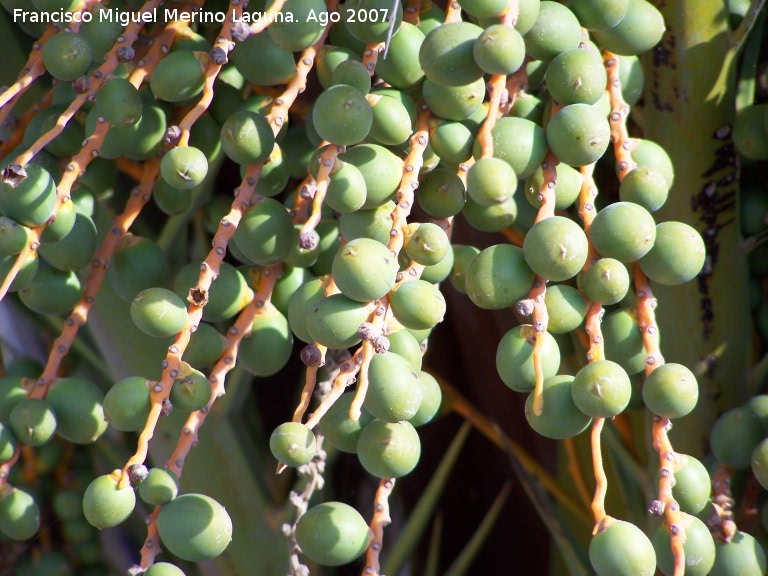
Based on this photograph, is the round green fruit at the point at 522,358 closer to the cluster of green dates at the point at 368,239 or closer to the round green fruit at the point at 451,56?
the cluster of green dates at the point at 368,239

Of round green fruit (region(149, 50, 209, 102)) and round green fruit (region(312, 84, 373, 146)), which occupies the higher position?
round green fruit (region(312, 84, 373, 146))

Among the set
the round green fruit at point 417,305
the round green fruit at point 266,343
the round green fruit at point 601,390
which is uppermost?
the round green fruit at point 417,305

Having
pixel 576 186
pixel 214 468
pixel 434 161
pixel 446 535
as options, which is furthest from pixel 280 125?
pixel 446 535

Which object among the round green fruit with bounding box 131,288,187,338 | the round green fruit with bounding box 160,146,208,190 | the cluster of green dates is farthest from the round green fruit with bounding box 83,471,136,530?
the round green fruit with bounding box 160,146,208,190

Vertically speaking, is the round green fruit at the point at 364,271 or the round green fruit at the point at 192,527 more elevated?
the round green fruit at the point at 364,271

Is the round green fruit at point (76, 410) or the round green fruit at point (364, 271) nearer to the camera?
the round green fruit at point (364, 271)

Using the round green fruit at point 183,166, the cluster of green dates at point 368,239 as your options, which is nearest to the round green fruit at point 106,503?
the cluster of green dates at point 368,239

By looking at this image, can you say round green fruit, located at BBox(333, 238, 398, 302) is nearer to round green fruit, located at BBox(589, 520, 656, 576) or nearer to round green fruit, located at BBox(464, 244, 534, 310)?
round green fruit, located at BBox(464, 244, 534, 310)

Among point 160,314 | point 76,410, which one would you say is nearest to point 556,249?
point 160,314

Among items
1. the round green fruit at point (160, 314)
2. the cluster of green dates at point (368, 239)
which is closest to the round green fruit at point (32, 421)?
the cluster of green dates at point (368, 239)

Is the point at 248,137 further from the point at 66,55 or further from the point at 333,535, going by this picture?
the point at 333,535

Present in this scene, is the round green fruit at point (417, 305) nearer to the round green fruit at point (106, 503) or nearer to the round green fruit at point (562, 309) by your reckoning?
the round green fruit at point (562, 309)
